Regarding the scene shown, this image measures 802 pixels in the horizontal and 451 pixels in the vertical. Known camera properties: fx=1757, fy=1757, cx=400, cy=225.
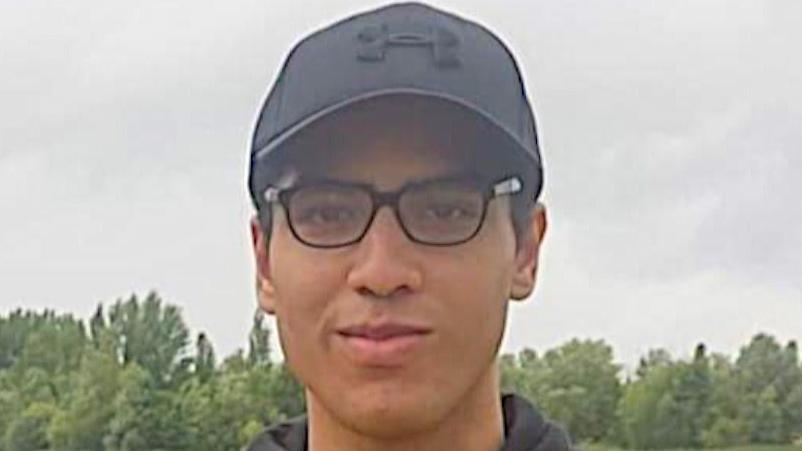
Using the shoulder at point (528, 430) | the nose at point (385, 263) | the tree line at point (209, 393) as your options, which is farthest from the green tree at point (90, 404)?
the nose at point (385, 263)

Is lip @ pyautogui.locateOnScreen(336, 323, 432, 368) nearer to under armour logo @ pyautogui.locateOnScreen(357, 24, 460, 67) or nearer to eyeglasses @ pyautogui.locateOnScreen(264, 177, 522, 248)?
eyeglasses @ pyautogui.locateOnScreen(264, 177, 522, 248)

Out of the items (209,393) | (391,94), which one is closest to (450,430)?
(391,94)

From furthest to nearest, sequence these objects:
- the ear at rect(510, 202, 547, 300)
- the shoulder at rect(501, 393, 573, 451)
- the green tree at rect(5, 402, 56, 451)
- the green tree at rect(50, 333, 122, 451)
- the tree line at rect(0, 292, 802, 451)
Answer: the green tree at rect(5, 402, 56, 451)
the green tree at rect(50, 333, 122, 451)
the tree line at rect(0, 292, 802, 451)
the shoulder at rect(501, 393, 573, 451)
the ear at rect(510, 202, 547, 300)

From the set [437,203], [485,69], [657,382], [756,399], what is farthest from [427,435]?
[657,382]

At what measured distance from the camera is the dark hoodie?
198 centimetres

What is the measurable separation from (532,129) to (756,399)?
33.5m

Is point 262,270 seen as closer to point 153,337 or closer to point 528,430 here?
point 528,430

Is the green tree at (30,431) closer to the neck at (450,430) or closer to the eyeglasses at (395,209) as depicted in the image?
the neck at (450,430)

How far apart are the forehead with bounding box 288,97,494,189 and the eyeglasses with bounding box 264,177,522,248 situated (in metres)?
0.02

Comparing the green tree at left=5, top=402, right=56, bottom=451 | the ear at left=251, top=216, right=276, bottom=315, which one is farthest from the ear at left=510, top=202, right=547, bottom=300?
the green tree at left=5, top=402, right=56, bottom=451

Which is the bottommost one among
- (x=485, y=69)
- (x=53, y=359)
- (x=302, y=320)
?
(x=302, y=320)

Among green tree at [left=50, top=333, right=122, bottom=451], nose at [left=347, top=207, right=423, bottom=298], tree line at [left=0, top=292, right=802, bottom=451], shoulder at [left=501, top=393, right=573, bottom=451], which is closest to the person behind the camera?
nose at [left=347, top=207, right=423, bottom=298]

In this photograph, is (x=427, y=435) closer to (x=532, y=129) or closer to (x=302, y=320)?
(x=302, y=320)

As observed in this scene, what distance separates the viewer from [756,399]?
3444cm
